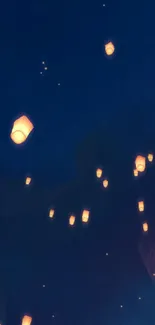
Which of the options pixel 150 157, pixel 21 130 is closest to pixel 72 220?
pixel 150 157

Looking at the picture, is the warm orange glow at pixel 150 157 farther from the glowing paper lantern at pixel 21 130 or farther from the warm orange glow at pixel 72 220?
the glowing paper lantern at pixel 21 130

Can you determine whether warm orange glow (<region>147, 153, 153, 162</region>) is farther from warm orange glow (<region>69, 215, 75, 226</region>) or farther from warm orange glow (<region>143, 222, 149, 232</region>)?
warm orange glow (<region>69, 215, 75, 226</region>)

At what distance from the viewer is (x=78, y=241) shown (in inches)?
603

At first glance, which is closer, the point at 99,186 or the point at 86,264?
the point at 99,186

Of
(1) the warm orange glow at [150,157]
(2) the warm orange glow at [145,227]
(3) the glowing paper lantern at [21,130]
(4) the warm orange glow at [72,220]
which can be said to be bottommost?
(3) the glowing paper lantern at [21,130]

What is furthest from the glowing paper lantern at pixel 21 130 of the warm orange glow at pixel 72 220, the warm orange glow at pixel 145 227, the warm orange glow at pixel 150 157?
the warm orange glow at pixel 145 227

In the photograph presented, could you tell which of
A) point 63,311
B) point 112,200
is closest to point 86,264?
point 63,311

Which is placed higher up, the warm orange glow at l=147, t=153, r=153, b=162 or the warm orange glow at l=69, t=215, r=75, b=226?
the warm orange glow at l=147, t=153, r=153, b=162

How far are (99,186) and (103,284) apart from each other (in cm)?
424

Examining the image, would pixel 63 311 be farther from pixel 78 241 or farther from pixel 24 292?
pixel 78 241

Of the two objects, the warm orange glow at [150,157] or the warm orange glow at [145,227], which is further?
the warm orange glow at [145,227]

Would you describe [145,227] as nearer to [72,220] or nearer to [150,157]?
[72,220]

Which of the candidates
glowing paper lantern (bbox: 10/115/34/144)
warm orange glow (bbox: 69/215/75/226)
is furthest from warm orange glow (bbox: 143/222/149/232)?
glowing paper lantern (bbox: 10/115/34/144)

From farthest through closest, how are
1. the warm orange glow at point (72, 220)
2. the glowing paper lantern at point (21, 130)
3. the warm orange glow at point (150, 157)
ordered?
the warm orange glow at point (72, 220), the warm orange glow at point (150, 157), the glowing paper lantern at point (21, 130)
